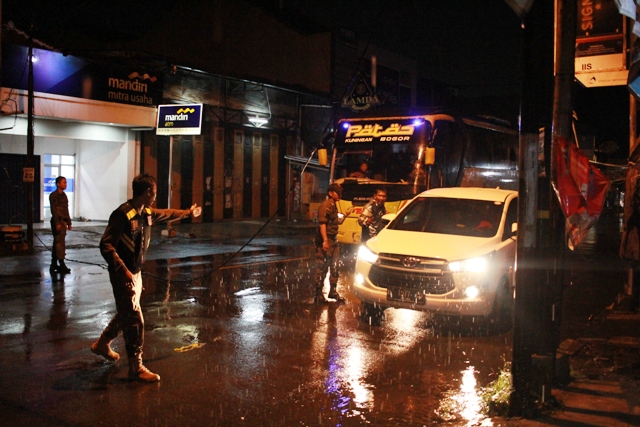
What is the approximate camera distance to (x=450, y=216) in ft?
32.6

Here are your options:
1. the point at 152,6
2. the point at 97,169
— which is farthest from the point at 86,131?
the point at 152,6

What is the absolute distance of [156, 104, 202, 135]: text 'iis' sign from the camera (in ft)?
71.8

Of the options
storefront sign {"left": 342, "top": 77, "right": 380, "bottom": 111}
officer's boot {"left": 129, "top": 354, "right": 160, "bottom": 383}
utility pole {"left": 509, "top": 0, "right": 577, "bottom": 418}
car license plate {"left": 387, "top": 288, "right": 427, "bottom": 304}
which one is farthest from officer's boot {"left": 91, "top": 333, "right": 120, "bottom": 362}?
storefront sign {"left": 342, "top": 77, "right": 380, "bottom": 111}

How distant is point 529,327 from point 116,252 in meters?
3.71

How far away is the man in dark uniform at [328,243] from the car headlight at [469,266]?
2.57m

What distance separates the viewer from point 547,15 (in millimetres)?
5250

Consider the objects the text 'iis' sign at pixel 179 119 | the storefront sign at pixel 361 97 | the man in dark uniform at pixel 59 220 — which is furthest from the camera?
the storefront sign at pixel 361 97

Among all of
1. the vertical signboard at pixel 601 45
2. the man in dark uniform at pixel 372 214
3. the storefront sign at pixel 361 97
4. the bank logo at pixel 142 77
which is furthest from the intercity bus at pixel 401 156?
the bank logo at pixel 142 77

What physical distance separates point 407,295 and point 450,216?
6.78 feet

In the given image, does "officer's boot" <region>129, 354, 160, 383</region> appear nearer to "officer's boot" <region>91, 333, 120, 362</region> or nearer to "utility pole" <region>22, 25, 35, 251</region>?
"officer's boot" <region>91, 333, 120, 362</region>

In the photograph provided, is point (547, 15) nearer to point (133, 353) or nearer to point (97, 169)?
point (133, 353)

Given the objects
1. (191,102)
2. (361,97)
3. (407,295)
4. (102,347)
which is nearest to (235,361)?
→ (102,347)

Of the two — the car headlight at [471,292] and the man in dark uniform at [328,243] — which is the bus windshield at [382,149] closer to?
the man in dark uniform at [328,243]

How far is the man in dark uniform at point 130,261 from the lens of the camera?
601cm
